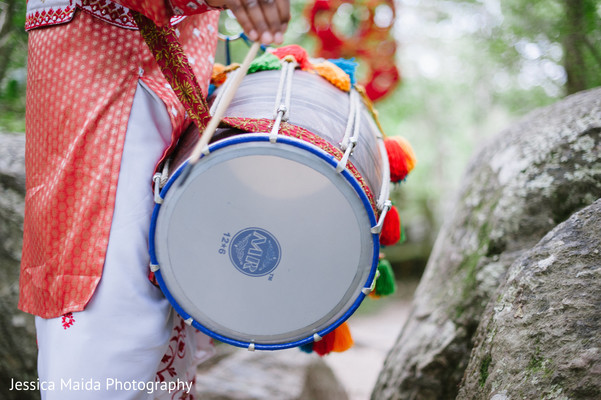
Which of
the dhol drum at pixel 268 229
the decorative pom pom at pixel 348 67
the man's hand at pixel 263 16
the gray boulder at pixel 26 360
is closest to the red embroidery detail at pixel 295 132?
the dhol drum at pixel 268 229

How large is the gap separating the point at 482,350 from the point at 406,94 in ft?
13.2

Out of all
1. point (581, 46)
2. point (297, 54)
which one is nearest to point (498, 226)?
point (297, 54)

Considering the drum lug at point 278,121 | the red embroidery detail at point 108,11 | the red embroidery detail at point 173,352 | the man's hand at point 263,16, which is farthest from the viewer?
the red embroidery detail at point 173,352

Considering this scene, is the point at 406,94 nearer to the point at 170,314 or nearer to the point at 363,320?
the point at 363,320

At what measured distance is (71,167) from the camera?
1.02 meters

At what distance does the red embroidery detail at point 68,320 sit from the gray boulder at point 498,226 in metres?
1.05

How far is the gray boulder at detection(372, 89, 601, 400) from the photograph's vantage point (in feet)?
4.67

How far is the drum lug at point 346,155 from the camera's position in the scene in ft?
3.15

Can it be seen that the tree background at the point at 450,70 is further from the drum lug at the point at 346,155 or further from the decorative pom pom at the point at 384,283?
the drum lug at the point at 346,155

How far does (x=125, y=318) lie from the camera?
100cm

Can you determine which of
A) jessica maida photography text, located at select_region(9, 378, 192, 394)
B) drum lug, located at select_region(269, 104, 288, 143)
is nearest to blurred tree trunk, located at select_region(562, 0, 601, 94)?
drum lug, located at select_region(269, 104, 288, 143)

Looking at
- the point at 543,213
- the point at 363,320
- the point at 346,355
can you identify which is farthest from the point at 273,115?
the point at 363,320

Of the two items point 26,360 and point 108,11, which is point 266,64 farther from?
point 26,360

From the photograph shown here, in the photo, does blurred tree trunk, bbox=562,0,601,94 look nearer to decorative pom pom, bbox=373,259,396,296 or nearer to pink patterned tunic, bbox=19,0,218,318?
decorative pom pom, bbox=373,259,396,296
